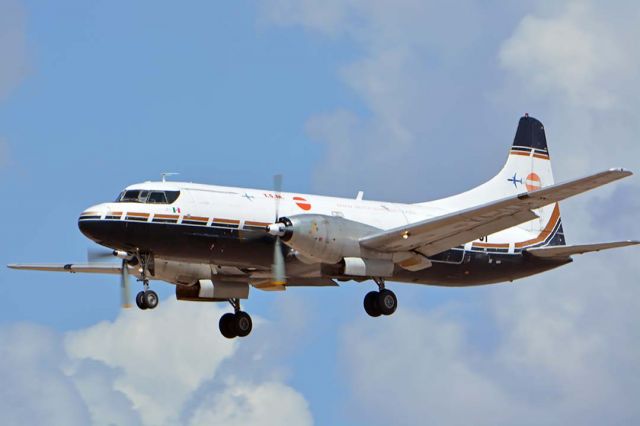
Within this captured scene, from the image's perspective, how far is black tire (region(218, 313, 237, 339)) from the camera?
40562mm

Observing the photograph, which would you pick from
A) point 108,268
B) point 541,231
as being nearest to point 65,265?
point 108,268

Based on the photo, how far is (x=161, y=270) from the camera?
38812mm

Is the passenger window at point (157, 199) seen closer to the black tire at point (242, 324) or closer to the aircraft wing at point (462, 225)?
the aircraft wing at point (462, 225)

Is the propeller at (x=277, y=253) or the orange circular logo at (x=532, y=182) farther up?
the orange circular logo at (x=532, y=182)

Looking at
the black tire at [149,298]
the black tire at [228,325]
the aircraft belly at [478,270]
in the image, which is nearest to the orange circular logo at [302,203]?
the aircraft belly at [478,270]

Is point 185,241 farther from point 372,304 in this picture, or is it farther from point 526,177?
point 526,177

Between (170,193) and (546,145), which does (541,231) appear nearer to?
(546,145)

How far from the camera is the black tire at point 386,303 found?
37.7 m

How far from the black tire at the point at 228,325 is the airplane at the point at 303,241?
31mm

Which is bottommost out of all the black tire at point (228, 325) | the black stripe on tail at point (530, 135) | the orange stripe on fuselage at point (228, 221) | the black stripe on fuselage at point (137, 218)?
the black tire at point (228, 325)

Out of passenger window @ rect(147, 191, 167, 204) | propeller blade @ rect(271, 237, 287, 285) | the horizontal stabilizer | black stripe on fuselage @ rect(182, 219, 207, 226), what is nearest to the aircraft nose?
passenger window @ rect(147, 191, 167, 204)

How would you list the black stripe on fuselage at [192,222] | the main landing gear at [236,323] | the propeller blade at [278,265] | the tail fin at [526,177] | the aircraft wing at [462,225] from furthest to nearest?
the tail fin at [526,177] < the main landing gear at [236,323] < the propeller blade at [278,265] < the black stripe on fuselage at [192,222] < the aircraft wing at [462,225]

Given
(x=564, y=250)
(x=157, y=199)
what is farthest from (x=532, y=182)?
(x=157, y=199)

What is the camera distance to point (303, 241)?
116ft
